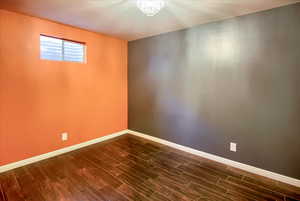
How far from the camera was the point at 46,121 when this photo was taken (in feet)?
8.89

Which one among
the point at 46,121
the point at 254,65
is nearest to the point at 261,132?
the point at 254,65

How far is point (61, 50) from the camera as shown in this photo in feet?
9.37

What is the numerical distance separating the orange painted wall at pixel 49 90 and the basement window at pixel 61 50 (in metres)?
0.09

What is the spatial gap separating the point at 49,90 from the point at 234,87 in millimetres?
2922

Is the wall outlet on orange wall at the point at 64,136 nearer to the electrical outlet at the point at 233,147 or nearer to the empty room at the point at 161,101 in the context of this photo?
the empty room at the point at 161,101

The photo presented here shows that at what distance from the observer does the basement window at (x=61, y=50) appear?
2.66 m

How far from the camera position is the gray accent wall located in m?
2.07

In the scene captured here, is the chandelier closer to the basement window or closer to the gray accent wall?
the gray accent wall

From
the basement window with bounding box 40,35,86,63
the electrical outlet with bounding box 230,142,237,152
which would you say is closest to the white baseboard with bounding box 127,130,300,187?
the electrical outlet with bounding box 230,142,237,152

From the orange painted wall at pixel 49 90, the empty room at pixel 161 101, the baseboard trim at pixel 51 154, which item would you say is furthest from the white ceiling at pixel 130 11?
the baseboard trim at pixel 51 154

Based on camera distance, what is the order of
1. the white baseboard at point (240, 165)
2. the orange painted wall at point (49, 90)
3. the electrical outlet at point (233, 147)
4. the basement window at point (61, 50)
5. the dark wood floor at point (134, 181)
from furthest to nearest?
the basement window at point (61, 50), the electrical outlet at point (233, 147), the orange painted wall at point (49, 90), the white baseboard at point (240, 165), the dark wood floor at point (134, 181)

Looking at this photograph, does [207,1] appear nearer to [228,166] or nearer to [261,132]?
[261,132]

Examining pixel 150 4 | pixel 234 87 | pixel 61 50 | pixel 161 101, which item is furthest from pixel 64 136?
pixel 234 87

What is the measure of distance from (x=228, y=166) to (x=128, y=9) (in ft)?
8.83
